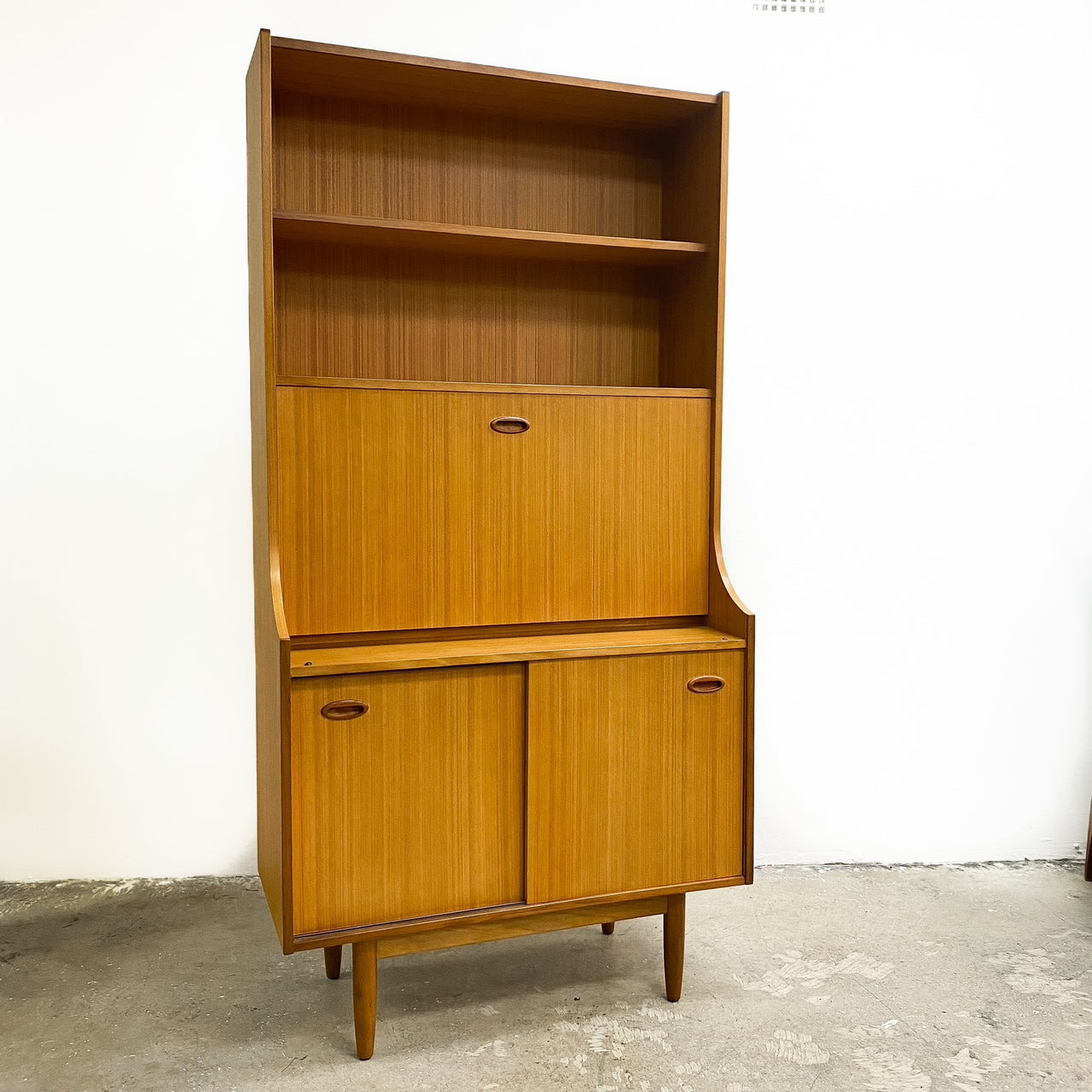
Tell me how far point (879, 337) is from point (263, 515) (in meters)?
1.90

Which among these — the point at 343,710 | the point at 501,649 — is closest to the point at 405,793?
the point at 343,710

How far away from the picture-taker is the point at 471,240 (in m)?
2.07

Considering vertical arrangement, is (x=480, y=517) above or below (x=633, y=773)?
above

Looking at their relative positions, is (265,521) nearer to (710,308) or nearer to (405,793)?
(405,793)

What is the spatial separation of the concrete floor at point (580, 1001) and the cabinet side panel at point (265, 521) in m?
0.31

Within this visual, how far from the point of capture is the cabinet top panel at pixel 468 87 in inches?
76.8

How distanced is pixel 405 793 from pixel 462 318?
111cm

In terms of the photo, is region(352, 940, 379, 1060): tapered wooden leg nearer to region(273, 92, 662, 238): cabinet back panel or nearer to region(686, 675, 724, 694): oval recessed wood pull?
region(686, 675, 724, 694): oval recessed wood pull

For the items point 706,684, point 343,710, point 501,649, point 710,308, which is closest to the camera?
point 343,710

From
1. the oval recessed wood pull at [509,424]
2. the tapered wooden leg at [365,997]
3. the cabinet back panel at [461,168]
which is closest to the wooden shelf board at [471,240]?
the cabinet back panel at [461,168]

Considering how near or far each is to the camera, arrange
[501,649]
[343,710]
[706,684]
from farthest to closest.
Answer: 1. [706,684]
2. [501,649]
3. [343,710]

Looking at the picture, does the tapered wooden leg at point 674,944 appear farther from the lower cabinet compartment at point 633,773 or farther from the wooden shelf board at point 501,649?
the wooden shelf board at point 501,649

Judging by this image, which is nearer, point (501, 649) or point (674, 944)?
point (501, 649)

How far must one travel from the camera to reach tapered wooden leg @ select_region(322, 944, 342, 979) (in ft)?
7.30
